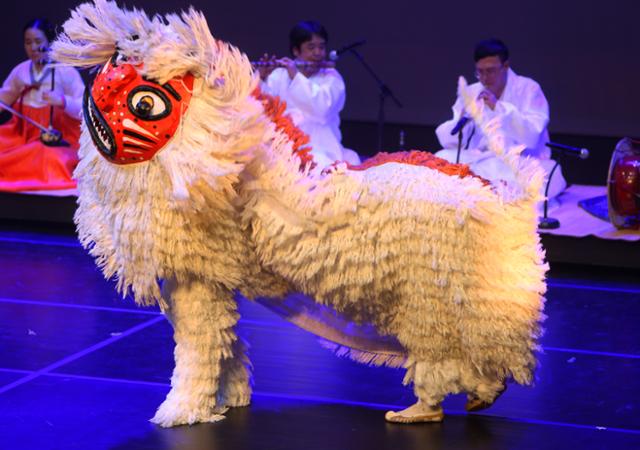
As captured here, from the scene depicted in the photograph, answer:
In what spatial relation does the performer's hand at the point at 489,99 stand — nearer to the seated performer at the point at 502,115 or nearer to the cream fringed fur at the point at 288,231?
the seated performer at the point at 502,115

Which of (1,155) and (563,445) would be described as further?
(1,155)

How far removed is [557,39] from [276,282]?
16.0 ft

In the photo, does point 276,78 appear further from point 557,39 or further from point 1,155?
point 557,39

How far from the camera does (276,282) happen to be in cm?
249

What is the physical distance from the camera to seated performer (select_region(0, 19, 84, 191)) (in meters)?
5.54

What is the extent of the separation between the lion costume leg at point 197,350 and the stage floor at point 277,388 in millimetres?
45

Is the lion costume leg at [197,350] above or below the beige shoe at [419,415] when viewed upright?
above

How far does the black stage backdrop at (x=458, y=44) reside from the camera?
679 cm

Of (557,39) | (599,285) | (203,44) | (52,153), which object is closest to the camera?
(203,44)

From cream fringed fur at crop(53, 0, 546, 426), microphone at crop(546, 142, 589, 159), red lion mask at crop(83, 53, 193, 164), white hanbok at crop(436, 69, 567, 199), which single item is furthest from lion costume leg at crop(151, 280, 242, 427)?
white hanbok at crop(436, 69, 567, 199)

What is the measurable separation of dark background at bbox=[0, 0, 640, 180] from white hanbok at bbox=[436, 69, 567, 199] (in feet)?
4.74

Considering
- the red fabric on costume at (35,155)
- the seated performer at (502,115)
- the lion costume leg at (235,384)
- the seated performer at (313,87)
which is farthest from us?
the seated performer at (313,87)

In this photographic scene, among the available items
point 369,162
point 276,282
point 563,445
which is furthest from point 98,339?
point 563,445

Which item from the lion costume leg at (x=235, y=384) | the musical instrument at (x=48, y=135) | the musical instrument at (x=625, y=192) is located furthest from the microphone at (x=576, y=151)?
the musical instrument at (x=48, y=135)
